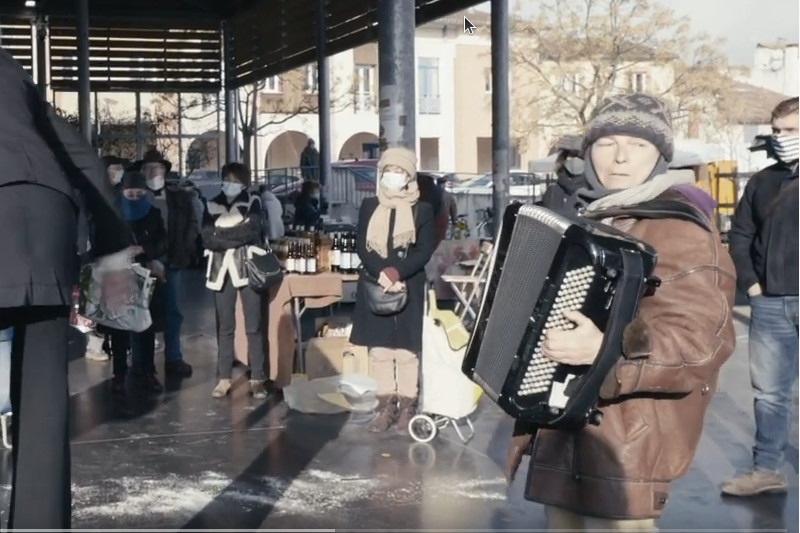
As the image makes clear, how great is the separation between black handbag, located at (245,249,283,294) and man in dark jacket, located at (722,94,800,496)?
3.75m

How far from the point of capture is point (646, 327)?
128 inches

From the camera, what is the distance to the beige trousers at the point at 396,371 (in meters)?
8.42

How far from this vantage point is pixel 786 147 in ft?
21.2

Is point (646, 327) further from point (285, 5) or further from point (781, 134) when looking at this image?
point (285, 5)

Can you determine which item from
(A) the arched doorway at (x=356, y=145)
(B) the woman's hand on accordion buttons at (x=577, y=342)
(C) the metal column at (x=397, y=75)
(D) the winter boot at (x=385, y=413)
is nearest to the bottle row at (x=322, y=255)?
(C) the metal column at (x=397, y=75)

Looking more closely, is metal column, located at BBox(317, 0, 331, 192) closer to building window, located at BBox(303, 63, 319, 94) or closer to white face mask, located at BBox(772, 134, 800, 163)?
white face mask, located at BBox(772, 134, 800, 163)

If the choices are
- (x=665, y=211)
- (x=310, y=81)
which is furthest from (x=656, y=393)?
(x=310, y=81)

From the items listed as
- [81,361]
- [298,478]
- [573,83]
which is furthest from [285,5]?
[573,83]

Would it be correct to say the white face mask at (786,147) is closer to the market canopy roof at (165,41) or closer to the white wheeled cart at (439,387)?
the white wheeled cart at (439,387)

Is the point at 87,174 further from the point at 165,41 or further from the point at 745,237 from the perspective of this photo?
the point at 165,41

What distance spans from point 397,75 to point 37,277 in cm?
636

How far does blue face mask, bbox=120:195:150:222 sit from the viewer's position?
10055mm

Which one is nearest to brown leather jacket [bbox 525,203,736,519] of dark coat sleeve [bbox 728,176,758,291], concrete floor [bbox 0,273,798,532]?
concrete floor [bbox 0,273,798,532]

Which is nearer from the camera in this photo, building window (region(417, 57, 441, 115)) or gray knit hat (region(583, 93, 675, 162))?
gray knit hat (region(583, 93, 675, 162))
